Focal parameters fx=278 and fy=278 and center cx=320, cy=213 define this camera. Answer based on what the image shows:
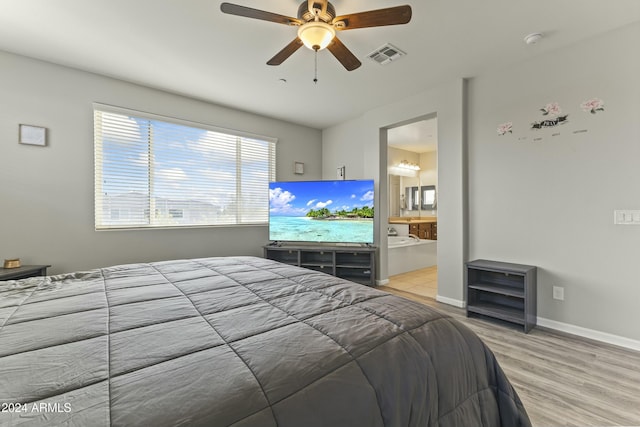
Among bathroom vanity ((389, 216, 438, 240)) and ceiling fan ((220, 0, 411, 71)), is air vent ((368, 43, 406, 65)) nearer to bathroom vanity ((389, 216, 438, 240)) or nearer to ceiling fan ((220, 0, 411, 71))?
ceiling fan ((220, 0, 411, 71))

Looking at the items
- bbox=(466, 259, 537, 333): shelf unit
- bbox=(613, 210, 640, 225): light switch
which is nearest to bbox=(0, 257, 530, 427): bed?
bbox=(466, 259, 537, 333): shelf unit

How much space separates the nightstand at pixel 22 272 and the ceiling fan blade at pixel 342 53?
3272mm

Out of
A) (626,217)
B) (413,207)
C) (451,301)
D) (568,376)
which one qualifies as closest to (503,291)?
(451,301)

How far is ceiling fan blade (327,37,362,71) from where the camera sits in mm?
1953

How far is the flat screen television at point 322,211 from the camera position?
4039 mm

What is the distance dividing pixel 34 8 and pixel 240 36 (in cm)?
152

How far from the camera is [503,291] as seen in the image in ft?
8.88

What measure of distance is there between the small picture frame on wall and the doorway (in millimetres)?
4392

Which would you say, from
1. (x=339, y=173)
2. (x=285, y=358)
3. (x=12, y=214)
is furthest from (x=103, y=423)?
(x=339, y=173)

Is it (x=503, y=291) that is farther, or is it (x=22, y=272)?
(x=503, y=291)

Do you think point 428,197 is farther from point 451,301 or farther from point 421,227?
point 451,301

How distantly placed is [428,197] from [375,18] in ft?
19.8

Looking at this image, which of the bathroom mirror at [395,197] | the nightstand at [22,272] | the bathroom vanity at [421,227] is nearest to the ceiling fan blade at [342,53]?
the nightstand at [22,272]

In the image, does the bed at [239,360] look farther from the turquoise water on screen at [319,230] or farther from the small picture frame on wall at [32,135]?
the turquoise water on screen at [319,230]
